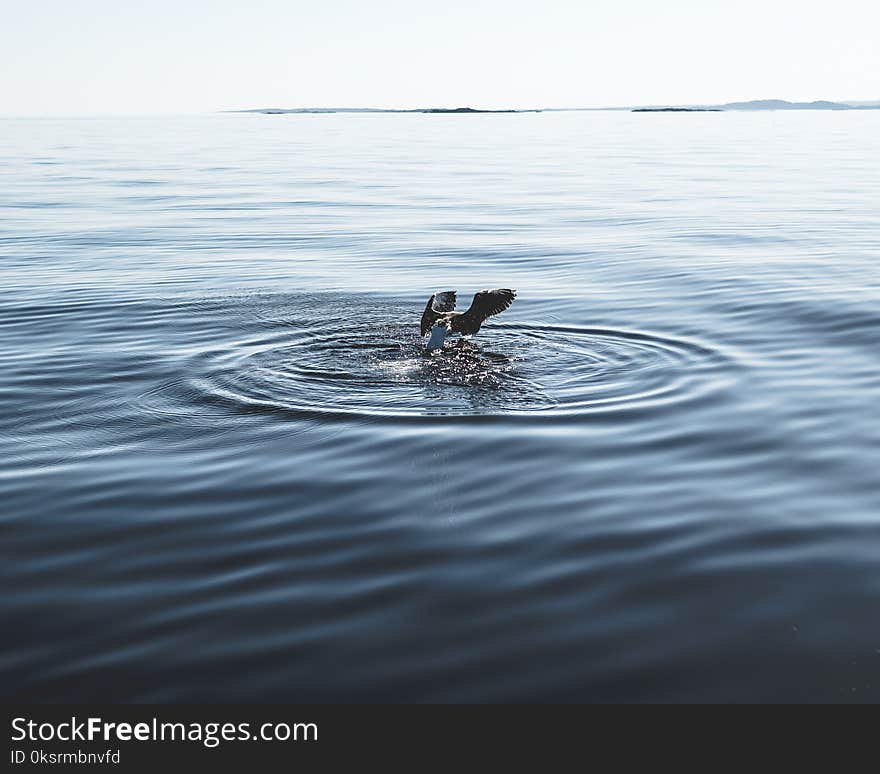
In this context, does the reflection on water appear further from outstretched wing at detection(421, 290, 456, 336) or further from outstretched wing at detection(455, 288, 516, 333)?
outstretched wing at detection(455, 288, 516, 333)

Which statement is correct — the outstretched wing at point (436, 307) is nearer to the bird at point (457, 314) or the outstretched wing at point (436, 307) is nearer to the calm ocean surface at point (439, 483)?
the bird at point (457, 314)

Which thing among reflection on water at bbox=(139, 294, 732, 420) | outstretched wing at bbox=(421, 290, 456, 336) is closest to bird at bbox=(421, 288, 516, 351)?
outstretched wing at bbox=(421, 290, 456, 336)

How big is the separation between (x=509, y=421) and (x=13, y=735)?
671 cm

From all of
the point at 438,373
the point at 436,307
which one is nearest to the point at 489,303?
the point at 436,307

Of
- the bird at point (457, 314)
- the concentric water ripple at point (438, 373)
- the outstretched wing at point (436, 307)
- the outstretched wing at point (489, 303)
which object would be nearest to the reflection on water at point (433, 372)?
the concentric water ripple at point (438, 373)

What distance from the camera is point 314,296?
19812mm

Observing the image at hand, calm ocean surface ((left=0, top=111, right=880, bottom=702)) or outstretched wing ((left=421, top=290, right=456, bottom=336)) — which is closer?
calm ocean surface ((left=0, top=111, right=880, bottom=702))

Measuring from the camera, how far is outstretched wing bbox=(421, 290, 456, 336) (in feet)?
47.9

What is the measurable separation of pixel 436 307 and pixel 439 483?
5269 mm

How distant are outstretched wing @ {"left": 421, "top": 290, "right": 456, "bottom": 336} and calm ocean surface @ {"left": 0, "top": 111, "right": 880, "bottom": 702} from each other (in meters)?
0.57

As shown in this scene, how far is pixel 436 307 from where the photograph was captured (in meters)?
14.8

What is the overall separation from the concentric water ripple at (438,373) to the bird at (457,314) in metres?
0.29

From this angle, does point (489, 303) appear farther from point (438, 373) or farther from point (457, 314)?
point (438, 373)

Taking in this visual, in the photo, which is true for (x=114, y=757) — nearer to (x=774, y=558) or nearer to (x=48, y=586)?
(x=48, y=586)
